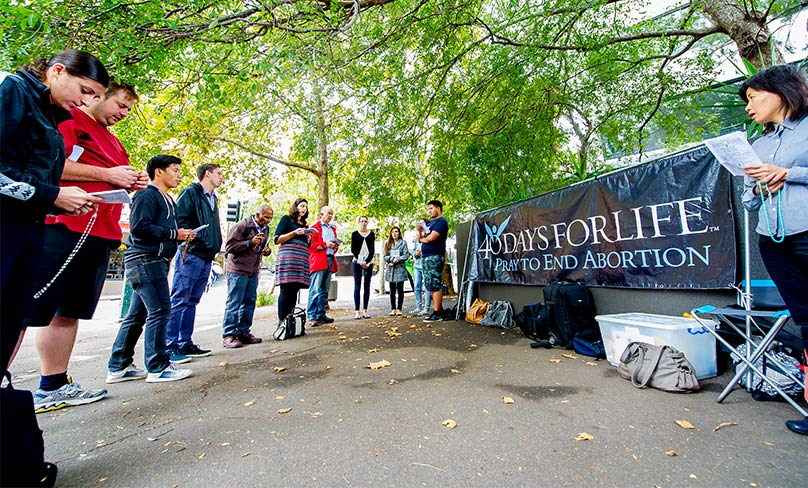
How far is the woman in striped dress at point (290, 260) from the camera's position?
5348 mm

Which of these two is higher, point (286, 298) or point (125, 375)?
point (286, 298)

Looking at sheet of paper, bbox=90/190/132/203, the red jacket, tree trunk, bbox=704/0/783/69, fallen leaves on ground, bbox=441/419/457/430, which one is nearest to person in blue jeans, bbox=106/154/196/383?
sheet of paper, bbox=90/190/132/203

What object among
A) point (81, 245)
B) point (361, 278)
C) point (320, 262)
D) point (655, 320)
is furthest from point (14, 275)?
point (361, 278)

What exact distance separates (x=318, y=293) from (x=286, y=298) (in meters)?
1.25

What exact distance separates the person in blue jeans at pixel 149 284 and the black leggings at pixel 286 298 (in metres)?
2.01

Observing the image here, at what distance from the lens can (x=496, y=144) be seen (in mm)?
7133

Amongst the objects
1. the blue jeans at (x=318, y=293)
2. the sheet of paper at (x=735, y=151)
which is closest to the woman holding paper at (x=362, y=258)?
the blue jeans at (x=318, y=293)

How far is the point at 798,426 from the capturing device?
2066mm

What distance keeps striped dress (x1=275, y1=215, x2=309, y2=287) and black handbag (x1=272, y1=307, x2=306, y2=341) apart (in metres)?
0.46

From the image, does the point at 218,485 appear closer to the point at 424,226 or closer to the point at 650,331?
the point at 650,331

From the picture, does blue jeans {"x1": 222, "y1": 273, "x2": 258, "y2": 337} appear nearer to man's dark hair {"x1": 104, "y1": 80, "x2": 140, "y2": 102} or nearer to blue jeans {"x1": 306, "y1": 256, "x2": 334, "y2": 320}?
blue jeans {"x1": 306, "y1": 256, "x2": 334, "y2": 320}

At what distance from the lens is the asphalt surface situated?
1.75 m

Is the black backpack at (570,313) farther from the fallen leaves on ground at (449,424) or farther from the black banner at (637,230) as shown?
the fallen leaves on ground at (449,424)

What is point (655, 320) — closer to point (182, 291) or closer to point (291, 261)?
point (291, 261)
